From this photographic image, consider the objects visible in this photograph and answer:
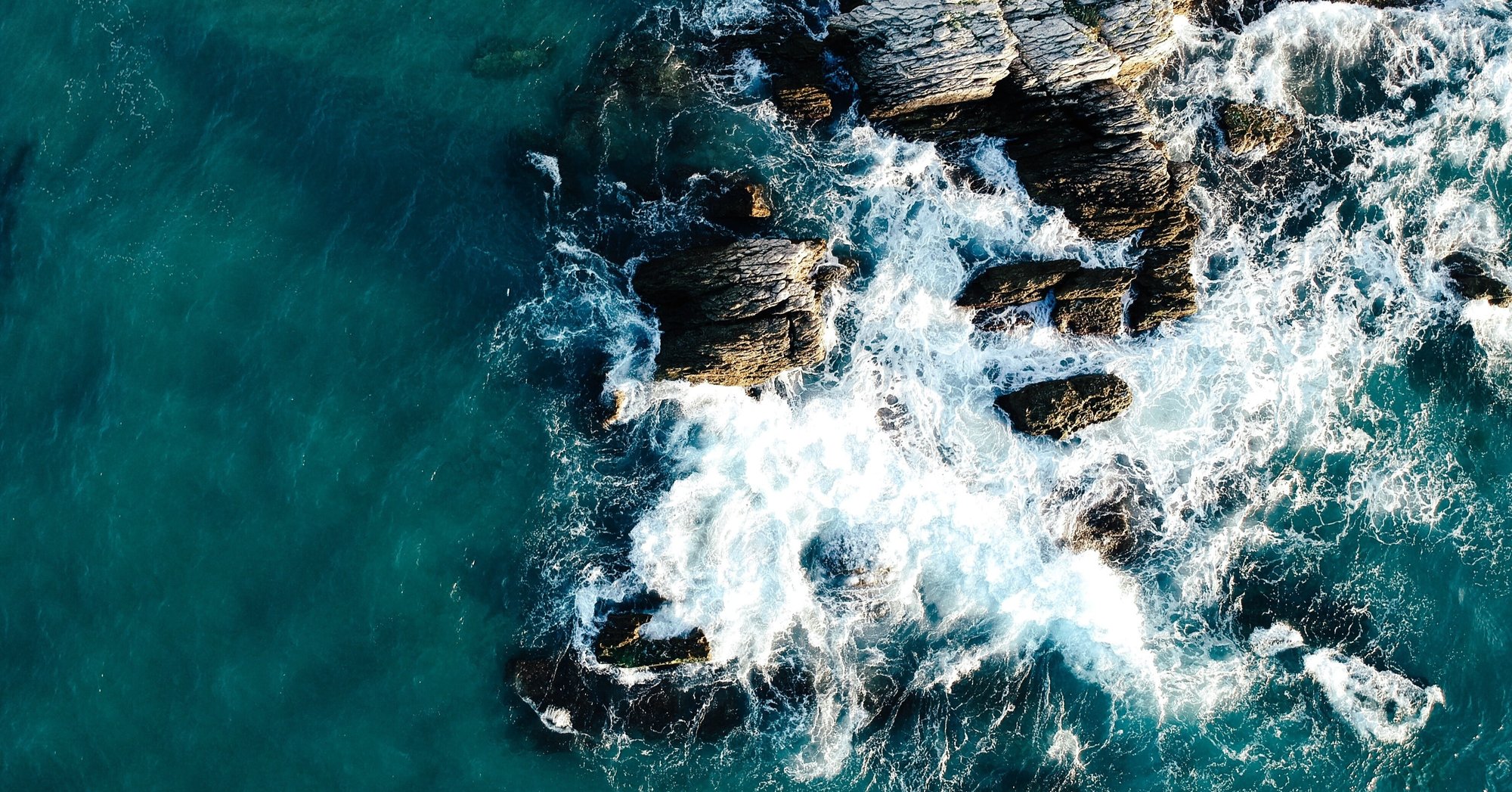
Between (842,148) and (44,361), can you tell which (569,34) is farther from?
(44,361)

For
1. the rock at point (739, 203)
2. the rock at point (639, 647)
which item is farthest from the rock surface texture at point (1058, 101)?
the rock at point (639, 647)

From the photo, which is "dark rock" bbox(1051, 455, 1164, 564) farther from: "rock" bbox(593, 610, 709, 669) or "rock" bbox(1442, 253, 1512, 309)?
"rock" bbox(1442, 253, 1512, 309)

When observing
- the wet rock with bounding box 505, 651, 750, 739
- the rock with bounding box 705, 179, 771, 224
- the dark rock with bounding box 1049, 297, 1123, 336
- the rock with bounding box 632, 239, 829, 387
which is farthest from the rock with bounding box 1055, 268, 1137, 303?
the wet rock with bounding box 505, 651, 750, 739

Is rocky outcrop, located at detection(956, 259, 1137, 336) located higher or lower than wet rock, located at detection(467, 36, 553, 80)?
lower

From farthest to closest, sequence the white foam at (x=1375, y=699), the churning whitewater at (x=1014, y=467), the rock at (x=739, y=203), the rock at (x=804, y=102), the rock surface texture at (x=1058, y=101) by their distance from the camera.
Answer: the rock at (x=804, y=102), the rock at (x=739, y=203), the white foam at (x=1375, y=699), the rock surface texture at (x=1058, y=101), the churning whitewater at (x=1014, y=467)

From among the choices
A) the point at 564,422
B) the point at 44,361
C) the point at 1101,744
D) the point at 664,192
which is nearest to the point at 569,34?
the point at 664,192

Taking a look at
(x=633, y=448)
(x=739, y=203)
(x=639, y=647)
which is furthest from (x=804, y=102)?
(x=639, y=647)

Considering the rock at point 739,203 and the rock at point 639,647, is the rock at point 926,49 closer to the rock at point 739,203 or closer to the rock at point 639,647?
the rock at point 739,203
